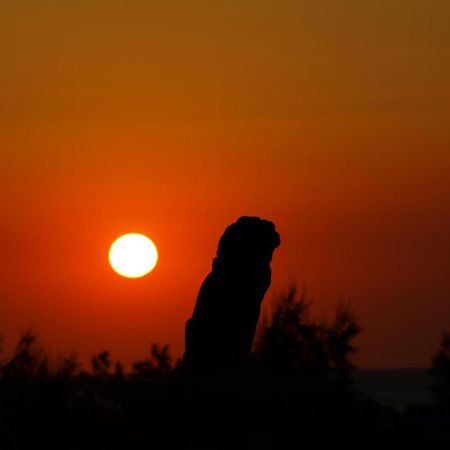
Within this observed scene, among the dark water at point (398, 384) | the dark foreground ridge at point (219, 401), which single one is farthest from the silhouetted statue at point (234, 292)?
the dark water at point (398, 384)

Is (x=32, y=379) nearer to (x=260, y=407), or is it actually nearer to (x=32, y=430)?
(x=32, y=430)

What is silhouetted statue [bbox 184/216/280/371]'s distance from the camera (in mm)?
13352

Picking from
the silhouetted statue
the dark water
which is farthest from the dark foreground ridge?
the dark water

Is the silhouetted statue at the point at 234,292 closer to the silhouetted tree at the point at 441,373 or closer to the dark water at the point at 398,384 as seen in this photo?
the silhouetted tree at the point at 441,373

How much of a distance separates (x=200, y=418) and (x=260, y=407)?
48 cm

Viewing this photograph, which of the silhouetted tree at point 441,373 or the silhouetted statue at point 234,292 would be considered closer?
the silhouetted statue at point 234,292

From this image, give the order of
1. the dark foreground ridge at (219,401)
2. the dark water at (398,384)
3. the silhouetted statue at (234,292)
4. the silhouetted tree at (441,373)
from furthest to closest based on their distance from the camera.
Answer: the dark water at (398,384)
the silhouetted tree at (441,373)
the silhouetted statue at (234,292)
the dark foreground ridge at (219,401)

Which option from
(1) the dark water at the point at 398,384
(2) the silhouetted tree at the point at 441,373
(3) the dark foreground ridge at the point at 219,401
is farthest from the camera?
(1) the dark water at the point at 398,384

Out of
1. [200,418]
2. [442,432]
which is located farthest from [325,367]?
[200,418]

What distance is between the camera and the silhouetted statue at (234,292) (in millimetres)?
13352

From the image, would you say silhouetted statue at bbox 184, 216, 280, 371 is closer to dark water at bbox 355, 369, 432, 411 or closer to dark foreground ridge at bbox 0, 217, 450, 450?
dark foreground ridge at bbox 0, 217, 450, 450

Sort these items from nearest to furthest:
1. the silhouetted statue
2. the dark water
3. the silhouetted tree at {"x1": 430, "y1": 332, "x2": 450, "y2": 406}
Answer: the silhouetted statue < the silhouetted tree at {"x1": 430, "y1": 332, "x2": 450, "y2": 406} < the dark water

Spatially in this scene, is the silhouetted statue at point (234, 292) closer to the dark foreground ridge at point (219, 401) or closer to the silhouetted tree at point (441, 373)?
the dark foreground ridge at point (219, 401)

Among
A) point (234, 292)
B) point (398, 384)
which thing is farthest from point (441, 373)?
point (398, 384)
